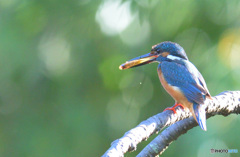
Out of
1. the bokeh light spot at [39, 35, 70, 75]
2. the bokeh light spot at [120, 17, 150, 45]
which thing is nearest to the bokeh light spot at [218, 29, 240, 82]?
the bokeh light spot at [120, 17, 150, 45]

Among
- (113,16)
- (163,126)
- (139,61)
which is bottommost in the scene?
(163,126)

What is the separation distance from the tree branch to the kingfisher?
0.41ft

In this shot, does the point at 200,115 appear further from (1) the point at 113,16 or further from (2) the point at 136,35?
(2) the point at 136,35

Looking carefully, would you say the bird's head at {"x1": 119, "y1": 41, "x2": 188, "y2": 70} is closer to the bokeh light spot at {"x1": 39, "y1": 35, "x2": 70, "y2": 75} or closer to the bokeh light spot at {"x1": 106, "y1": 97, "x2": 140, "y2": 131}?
the bokeh light spot at {"x1": 106, "y1": 97, "x2": 140, "y2": 131}

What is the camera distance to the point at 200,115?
7.39 ft

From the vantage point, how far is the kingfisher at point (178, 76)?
8.27ft

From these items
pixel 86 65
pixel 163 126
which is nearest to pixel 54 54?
pixel 86 65

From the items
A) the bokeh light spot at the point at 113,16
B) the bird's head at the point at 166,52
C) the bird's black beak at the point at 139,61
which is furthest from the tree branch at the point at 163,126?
the bokeh light spot at the point at 113,16

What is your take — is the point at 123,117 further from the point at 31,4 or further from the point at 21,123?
the point at 31,4

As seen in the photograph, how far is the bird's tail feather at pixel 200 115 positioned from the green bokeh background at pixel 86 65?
1.17m

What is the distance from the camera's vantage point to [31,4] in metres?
4.25

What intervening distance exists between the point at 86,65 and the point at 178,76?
181cm

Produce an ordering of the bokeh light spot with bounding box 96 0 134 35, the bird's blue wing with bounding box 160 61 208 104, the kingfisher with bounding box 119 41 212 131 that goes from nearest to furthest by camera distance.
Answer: the kingfisher with bounding box 119 41 212 131
the bird's blue wing with bounding box 160 61 208 104
the bokeh light spot with bounding box 96 0 134 35

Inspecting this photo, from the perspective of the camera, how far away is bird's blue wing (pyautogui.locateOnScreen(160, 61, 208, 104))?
2.65m
